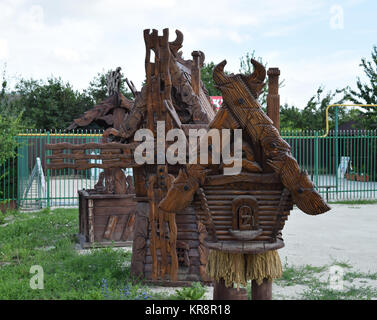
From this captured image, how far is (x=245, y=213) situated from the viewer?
3.04m

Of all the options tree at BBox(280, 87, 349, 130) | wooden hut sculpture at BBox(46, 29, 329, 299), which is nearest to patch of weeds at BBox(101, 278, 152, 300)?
wooden hut sculpture at BBox(46, 29, 329, 299)

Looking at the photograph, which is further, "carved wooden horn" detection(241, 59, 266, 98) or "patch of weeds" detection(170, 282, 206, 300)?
"patch of weeds" detection(170, 282, 206, 300)

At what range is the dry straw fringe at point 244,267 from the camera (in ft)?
10.0

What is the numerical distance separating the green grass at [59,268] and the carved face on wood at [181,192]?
6.29 ft

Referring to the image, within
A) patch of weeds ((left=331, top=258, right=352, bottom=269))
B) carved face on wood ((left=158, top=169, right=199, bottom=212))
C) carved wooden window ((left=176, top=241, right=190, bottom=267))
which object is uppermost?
carved face on wood ((left=158, top=169, right=199, bottom=212))

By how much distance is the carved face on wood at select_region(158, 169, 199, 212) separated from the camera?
3.07 metres

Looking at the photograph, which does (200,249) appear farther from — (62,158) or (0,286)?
(0,286)

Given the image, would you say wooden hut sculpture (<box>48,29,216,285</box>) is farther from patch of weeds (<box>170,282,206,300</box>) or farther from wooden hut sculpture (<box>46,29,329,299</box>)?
wooden hut sculpture (<box>46,29,329,299</box>)

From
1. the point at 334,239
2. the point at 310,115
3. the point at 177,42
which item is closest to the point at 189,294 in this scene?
the point at 177,42

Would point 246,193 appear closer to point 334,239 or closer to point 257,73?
point 257,73

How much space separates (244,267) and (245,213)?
40 cm

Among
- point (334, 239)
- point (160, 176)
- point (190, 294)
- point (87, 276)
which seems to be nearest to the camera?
point (190, 294)

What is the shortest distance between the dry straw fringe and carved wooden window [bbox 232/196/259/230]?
0.21m

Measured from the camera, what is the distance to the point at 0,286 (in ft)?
16.9
